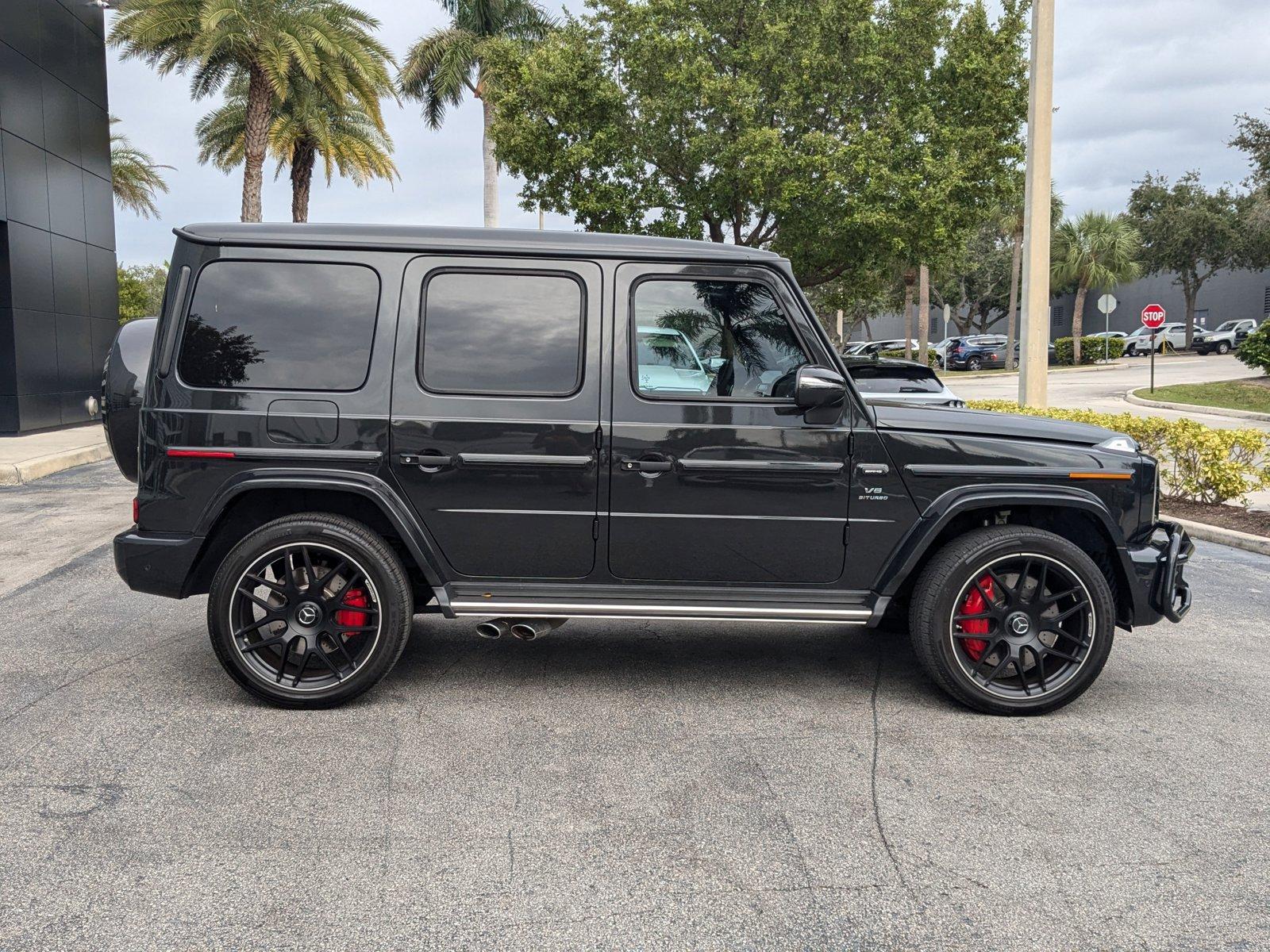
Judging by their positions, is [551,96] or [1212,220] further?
[1212,220]

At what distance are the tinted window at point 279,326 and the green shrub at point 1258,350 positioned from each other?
→ 31.7 m

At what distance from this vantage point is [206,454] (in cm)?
462

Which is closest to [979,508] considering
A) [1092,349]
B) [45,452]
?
[45,452]

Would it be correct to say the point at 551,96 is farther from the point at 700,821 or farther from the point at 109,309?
the point at 700,821

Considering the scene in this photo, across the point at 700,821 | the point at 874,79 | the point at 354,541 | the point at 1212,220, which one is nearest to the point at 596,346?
the point at 354,541

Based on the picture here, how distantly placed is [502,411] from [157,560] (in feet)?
5.39

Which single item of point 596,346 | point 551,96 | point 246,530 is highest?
point 551,96

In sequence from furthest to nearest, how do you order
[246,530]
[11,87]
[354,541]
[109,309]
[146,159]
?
[146,159] < [109,309] < [11,87] < [246,530] < [354,541]

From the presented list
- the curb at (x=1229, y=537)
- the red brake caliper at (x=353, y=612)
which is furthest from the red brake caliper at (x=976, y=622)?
the curb at (x=1229, y=537)

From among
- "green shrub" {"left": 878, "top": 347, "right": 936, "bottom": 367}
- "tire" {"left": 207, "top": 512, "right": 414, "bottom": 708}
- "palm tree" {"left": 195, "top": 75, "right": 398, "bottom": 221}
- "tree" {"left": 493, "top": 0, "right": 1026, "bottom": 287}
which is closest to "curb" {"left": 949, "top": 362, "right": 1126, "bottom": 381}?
"green shrub" {"left": 878, "top": 347, "right": 936, "bottom": 367}

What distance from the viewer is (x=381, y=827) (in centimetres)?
355

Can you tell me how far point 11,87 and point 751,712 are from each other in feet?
64.4

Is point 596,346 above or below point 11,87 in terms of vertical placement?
below

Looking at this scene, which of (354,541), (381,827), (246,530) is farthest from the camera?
(246,530)
